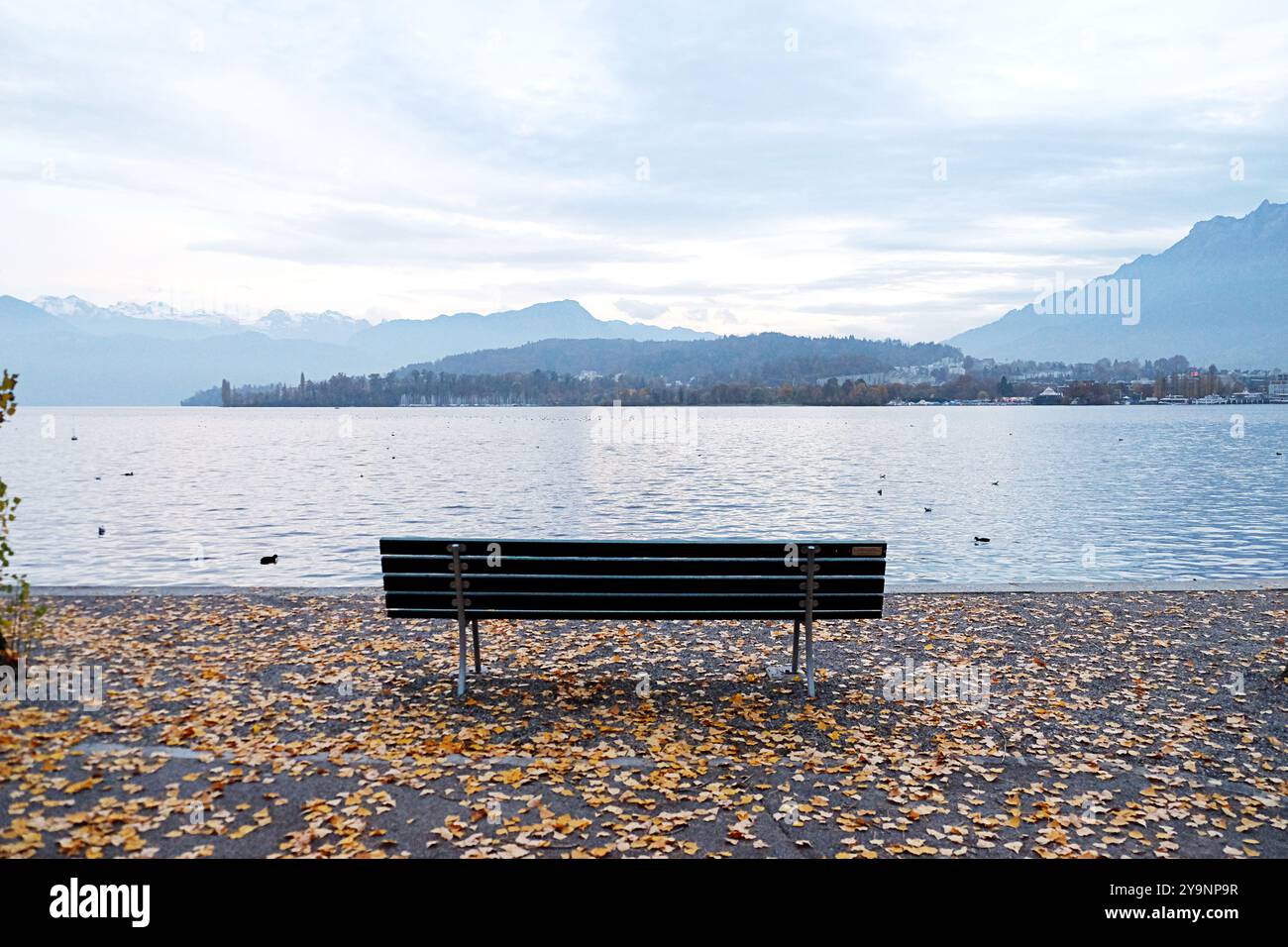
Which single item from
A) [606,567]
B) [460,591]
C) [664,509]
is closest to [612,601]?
[606,567]

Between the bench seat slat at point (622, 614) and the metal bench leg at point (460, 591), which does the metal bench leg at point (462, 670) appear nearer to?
the metal bench leg at point (460, 591)

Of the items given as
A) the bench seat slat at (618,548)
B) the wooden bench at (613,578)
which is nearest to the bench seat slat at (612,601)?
the wooden bench at (613,578)

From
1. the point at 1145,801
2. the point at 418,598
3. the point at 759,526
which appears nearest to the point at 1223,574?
the point at 759,526

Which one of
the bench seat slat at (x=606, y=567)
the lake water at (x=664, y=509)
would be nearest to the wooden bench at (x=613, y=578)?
the bench seat slat at (x=606, y=567)

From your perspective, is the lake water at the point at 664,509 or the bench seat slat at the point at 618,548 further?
the lake water at the point at 664,509

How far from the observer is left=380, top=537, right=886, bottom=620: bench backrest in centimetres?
709

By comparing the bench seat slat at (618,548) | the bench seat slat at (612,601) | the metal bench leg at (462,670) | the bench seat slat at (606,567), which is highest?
the bench seat slat at (618,548)

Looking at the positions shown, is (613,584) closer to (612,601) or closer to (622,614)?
(612,601)

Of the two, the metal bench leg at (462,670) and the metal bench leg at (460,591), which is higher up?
the metal bench leg at (460,591)

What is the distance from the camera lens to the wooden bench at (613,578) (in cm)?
710

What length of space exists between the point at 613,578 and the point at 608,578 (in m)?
0.04

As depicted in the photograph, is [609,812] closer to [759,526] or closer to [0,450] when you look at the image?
[759,526]

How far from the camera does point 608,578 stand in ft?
23.3
